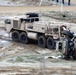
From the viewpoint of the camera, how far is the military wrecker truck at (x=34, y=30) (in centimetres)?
2678

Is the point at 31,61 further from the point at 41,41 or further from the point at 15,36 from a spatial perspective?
the point at 15,36

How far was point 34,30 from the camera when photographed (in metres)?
28.0

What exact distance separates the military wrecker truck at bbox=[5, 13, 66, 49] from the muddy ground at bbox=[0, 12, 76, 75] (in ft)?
2.11

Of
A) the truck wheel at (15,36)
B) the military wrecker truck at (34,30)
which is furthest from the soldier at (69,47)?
the truck wheel at (15,36)

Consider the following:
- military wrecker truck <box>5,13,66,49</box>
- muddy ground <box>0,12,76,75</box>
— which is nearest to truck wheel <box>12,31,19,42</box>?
military wrecker truck <box>5,13,66,49</box>

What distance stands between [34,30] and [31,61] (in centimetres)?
602

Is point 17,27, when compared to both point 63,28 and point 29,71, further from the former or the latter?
point 29,71

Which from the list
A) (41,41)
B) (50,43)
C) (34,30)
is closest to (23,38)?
(34,30)

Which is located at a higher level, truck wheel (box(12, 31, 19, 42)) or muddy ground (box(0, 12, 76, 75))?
truck wheel (box(12, 31, 19, 42))

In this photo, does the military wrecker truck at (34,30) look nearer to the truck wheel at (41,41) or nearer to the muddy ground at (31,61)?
the truck wheel at (41,41)

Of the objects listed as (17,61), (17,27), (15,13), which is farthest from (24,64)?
(15,13)

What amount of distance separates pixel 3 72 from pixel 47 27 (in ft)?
26.1

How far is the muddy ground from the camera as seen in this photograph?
20.0 metres

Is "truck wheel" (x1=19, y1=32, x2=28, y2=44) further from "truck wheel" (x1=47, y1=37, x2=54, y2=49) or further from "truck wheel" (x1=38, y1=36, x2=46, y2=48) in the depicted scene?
"truck wheel" (x1=47, y1=37, x2=54, y2=49)
